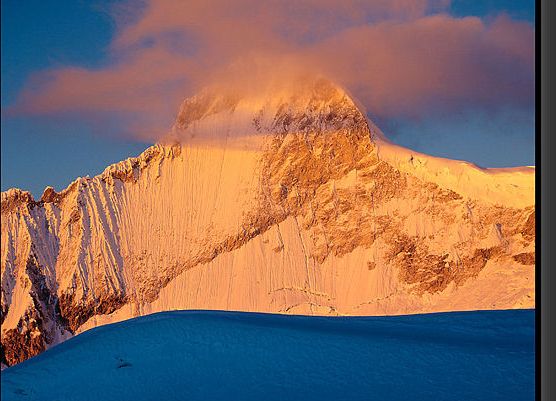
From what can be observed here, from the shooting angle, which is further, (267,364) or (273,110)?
(273,110)

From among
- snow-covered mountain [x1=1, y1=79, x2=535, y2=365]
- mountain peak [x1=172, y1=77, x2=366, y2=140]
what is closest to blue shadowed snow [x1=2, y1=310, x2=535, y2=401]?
snow-covered mountain [x1=1, y1=79, x2=535, y2=365]

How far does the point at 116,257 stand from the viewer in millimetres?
99375

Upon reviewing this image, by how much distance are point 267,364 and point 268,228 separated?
94106 millimetres

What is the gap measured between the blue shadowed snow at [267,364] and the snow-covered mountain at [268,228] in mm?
81136

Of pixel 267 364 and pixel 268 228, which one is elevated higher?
pixel 268 228

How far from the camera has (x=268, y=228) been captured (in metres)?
99.8

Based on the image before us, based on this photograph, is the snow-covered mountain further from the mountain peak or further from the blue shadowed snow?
the blue shadowed snow

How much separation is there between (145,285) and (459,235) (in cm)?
3868

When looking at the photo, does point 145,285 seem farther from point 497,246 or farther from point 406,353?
point 406,353

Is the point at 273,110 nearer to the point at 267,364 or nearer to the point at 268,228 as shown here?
the point at 268,228

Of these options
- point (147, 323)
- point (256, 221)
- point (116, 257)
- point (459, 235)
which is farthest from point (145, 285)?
point (147, 323)

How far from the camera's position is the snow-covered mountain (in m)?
91.1

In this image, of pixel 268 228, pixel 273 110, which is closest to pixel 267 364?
pixel 268 228

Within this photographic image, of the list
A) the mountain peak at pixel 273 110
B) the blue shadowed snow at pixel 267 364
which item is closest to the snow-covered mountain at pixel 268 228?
the mountain peak at pixel 273 110
